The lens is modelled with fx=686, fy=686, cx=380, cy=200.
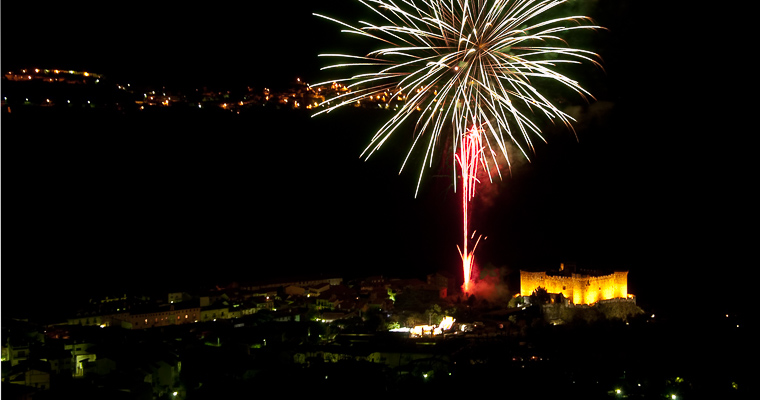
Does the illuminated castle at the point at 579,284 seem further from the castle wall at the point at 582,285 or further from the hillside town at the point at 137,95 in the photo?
the hillside town at the point at 137,95

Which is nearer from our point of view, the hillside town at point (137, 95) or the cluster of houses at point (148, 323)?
the cluster of houses at point (148, 323)

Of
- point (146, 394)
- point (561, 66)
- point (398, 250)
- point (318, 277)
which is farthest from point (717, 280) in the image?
point (146, 394)

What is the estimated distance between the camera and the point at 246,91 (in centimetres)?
1584

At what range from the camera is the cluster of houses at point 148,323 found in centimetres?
816

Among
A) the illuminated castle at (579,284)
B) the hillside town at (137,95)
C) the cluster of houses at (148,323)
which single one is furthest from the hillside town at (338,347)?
the hillside town at (137,95)

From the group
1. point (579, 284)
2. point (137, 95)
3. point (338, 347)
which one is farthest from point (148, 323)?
point (579, 284)

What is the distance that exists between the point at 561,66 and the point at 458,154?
3760 millimetres

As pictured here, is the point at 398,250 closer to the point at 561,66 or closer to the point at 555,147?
the point at 555,147

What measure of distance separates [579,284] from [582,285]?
0.05 meters

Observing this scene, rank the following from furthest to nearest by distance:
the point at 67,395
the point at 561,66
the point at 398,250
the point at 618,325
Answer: the point at 398,250, the point at 561,66, the point at 618,325, the point at 67,395

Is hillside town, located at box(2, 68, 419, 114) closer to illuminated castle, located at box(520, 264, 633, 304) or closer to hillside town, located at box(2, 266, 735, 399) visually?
hillside town, located at box(2, 266, 735, 399)

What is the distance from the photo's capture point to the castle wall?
1156cm

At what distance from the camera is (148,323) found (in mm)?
12383

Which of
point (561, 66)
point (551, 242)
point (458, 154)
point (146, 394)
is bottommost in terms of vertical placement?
point (146, 394)
